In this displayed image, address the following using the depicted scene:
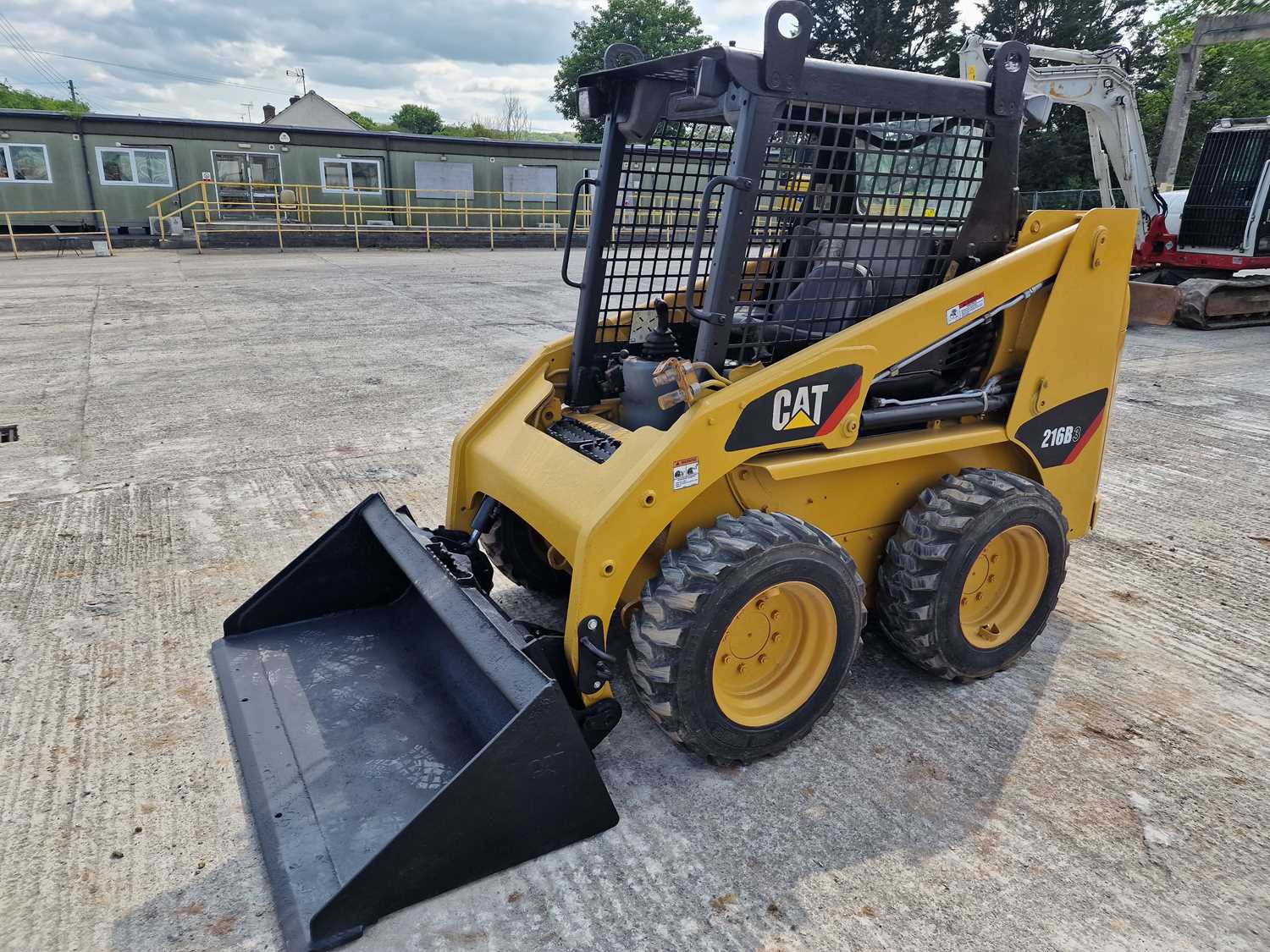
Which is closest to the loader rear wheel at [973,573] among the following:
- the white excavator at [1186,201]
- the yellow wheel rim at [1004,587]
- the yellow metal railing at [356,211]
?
the yellow wheel rim at [1004,587]

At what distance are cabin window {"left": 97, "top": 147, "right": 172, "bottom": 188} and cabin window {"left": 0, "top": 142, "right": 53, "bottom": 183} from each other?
116 cm

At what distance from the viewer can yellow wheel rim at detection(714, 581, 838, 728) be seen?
2.78 metres

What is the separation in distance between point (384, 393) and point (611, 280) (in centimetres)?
454

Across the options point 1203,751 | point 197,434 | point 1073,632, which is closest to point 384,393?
point 197,434

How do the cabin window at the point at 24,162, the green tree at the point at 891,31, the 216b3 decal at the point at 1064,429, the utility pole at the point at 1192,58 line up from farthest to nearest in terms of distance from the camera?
the green tree at the point at 891,31
the cabin window at the point at 24,162
the utility pole at the point at 1192,58
the 216b3 decal at the point at 1064,429

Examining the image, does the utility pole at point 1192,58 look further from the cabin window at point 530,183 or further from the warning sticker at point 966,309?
the cabin window at point 530,183

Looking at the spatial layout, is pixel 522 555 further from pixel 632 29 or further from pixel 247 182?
pixel 632 29

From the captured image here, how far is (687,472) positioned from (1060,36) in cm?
3595

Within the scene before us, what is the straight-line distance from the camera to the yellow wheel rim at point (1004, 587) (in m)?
3.34

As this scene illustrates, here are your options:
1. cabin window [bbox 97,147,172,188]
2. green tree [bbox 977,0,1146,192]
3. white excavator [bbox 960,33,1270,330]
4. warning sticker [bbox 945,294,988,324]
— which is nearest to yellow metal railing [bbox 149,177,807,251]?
cabin window [bbox 97,147,172,188]

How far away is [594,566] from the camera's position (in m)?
2.62

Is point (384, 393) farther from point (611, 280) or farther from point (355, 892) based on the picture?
point (355, 892)

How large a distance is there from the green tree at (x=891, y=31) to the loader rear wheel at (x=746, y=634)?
34177 mm

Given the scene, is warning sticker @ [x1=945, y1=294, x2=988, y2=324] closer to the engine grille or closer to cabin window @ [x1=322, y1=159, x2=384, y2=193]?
the engine grille
